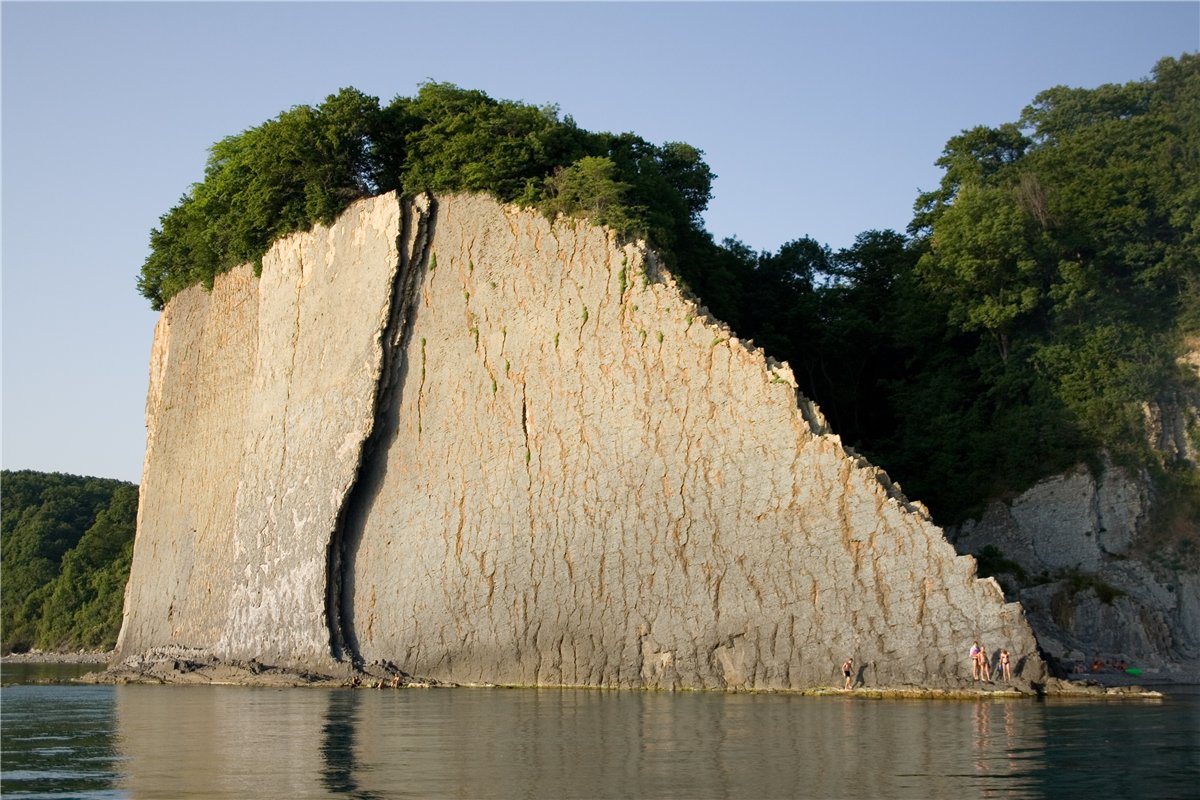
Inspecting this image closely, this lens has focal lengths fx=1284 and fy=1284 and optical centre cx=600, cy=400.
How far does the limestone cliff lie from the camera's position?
98.3ft

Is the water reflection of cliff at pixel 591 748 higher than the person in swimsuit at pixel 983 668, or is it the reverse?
the person in swimsuit at pixel 983 668

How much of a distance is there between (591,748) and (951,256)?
2783 centimetres

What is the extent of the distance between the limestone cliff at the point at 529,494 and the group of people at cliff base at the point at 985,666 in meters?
0.28

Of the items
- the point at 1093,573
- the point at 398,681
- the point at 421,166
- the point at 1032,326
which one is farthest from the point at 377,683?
the point at 1032,326

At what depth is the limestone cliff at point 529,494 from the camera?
98.3ft

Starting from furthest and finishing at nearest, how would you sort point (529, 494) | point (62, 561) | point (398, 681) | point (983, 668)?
point (62, 561) < point (398, 681) < point (529, 494) < point (983, 668)

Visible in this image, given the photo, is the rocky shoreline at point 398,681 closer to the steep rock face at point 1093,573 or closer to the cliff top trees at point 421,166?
the steep rock face at point 1093,573

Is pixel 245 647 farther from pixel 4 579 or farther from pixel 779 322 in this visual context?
pixel 4 579

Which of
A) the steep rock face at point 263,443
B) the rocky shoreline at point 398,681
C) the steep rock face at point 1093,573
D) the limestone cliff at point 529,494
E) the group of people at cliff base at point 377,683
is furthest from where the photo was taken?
the steep rock face at point 263,443

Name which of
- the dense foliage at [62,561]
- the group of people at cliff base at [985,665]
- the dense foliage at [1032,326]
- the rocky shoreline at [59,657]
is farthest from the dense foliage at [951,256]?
the dense foliage at [62,561]

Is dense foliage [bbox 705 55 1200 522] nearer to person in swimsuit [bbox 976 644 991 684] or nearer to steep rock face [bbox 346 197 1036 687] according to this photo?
steep rock face [bbox 346 197 1036 687]

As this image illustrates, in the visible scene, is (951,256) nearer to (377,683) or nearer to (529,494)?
(529,494)

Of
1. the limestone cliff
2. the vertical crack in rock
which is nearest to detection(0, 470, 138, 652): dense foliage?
the limestone cliff

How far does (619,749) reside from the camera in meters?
18.9
